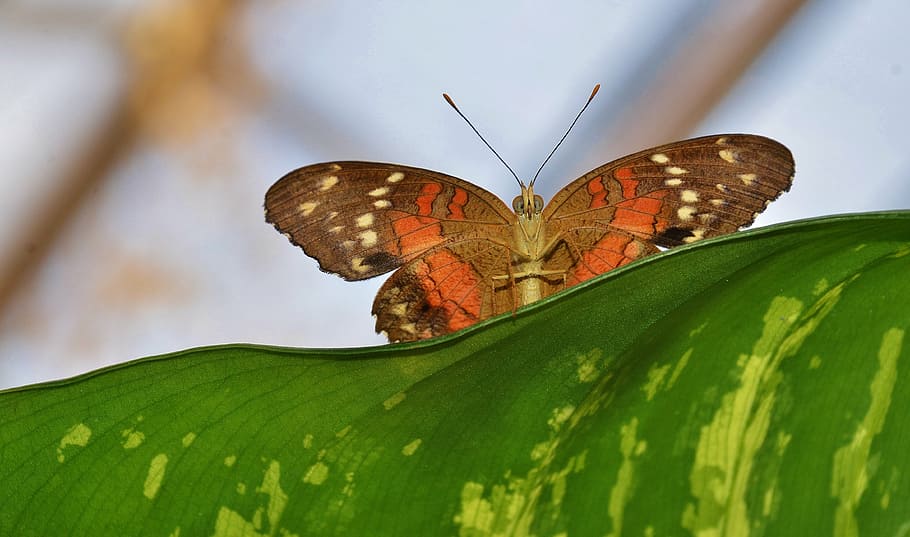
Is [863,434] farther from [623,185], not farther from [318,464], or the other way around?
[623,185]

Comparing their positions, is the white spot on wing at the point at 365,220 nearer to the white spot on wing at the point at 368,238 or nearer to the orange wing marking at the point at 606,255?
the white spot on wing at the point at 368,238

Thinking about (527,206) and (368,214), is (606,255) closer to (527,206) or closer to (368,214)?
(527,206)

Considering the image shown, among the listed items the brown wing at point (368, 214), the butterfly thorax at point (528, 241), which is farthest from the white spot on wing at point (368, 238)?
the butterfly thorax at point (528, 241)

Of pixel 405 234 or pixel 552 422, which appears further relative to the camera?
pixel 405 234

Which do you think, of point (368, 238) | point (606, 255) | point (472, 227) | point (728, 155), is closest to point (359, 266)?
point (368, 238)

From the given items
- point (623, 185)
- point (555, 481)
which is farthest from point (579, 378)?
point (623, 185)

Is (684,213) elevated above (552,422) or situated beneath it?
elevated above
